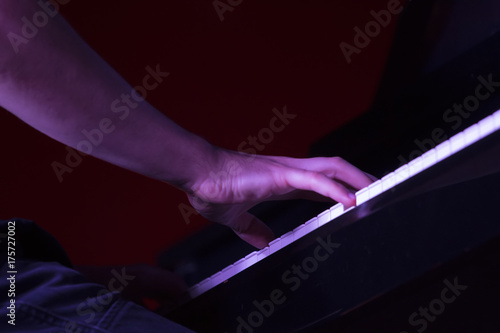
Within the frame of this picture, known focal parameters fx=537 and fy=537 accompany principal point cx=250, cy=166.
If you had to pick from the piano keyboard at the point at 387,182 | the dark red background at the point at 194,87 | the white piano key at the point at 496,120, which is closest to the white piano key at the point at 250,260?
the piano keyboard at the point at 387,182

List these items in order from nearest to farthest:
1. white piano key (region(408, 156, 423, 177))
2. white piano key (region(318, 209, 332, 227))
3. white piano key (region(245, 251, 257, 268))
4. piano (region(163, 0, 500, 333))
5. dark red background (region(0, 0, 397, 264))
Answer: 1. piano (region(163, 0, 500, 333))
2. white piano key (region(408, 156, 423, 177))
3. white piano key (region(318, 209, 332, 227))
4. white piano key (region(245, 251, 257, 268))
5. dark red background (region(0, 0, 397, 264))

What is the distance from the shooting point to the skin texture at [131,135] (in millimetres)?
647

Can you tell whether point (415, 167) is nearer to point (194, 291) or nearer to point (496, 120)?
point (496, 120)

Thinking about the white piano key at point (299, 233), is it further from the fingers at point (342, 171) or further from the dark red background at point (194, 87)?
the dark red background at point (194, 87)

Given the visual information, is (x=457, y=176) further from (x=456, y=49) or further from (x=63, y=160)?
(x=63, y=160)

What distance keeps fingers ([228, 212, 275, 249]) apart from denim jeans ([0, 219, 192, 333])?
1.11ft

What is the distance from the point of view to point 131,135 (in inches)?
29.6

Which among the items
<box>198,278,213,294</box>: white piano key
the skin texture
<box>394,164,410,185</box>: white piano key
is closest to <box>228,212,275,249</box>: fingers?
the skin texture

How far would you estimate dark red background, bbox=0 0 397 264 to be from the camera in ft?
6.87

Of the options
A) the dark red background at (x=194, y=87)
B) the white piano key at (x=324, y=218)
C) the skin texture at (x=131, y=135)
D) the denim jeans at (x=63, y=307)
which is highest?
the dark red background at (x=194, y=87)

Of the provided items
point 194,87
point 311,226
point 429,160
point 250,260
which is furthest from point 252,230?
point 194,87

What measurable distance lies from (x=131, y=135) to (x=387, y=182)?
361 mm

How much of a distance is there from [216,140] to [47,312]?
1625 millimetres

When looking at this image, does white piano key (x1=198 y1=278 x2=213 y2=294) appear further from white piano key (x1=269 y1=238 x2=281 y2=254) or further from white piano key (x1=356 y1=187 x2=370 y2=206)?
white piano key (x1=356 y1=187 x2=370 y2=206)
